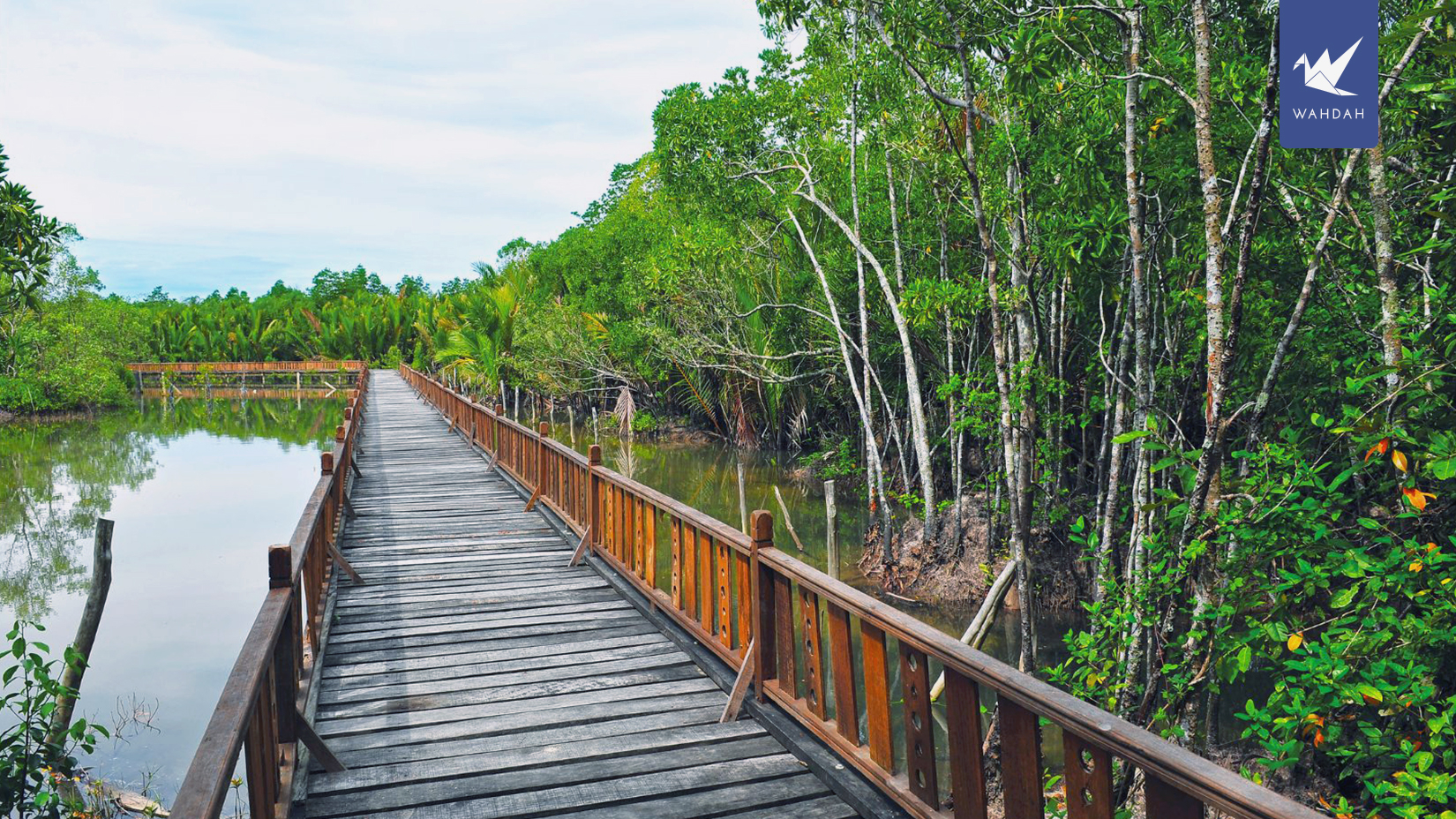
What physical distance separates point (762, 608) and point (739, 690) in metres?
0.45

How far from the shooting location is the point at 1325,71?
15.0 feet

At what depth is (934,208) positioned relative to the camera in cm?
1102

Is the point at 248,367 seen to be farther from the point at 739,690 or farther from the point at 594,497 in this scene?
the point at 739,690

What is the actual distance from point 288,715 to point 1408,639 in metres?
4.52

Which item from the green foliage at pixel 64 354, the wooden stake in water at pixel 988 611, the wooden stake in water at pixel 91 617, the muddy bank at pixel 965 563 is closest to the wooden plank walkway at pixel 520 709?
the wooden stake in water at pixel 91 617

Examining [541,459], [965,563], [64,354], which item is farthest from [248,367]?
[965,563]

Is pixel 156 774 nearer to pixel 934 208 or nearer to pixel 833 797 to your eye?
pixel 833 797

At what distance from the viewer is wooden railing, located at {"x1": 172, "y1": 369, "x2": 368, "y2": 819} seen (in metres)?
2.22

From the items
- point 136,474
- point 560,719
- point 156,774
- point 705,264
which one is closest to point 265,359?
point 136,474

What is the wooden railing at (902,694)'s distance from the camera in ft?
7.20

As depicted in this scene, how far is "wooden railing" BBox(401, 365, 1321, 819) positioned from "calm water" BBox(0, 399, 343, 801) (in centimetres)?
517

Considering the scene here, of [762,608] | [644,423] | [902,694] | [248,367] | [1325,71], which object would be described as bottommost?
[644,423]

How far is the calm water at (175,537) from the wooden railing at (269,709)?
4.31 meters

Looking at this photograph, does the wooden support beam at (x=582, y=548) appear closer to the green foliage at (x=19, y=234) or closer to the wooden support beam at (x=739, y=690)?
the wooden support beam at (x=739, y=690)
